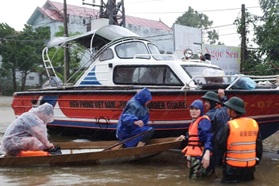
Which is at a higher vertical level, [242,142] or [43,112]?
[43,112]

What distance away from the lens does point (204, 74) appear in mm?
8094

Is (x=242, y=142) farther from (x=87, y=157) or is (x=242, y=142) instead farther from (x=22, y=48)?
(x=22, y=48)

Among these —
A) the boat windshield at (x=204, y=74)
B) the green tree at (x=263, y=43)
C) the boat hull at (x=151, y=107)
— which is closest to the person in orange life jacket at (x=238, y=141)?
the boat hull at (x=151, y=107)

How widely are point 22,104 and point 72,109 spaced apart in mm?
2172

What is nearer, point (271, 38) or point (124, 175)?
point (124, 175)

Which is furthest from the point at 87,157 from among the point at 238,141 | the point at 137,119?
the point at 238,141

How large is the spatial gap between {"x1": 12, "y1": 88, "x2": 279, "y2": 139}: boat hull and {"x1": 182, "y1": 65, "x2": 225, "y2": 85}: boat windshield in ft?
1.67

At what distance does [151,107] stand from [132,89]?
2.69 feet

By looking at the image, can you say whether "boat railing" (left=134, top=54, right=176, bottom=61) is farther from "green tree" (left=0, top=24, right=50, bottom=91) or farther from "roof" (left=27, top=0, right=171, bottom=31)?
"roof" (left=27, top=0, right=171, bottom=31)

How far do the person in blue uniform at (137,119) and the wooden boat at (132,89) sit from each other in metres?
0.97

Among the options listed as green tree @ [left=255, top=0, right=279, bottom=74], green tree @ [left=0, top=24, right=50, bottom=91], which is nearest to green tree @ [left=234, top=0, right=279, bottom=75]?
green tree @ [left=255, top=0, right=279, bottom=74]

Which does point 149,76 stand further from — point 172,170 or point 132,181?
point 132,181

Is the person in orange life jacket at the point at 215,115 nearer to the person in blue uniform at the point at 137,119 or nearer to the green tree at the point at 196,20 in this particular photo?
the person in blue uniform at the point at 137,119

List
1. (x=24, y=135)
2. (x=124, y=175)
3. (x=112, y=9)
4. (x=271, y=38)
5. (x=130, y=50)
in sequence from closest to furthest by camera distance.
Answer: (x=124, y=175), (x=24, y=135), (x=130, y=50), (x=271, y=38), (x=112, y=9)
